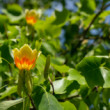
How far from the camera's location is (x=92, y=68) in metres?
1.13

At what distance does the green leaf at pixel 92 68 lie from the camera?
1.09 m

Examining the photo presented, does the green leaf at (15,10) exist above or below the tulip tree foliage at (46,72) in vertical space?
above

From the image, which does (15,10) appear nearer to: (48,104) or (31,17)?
(31,17)

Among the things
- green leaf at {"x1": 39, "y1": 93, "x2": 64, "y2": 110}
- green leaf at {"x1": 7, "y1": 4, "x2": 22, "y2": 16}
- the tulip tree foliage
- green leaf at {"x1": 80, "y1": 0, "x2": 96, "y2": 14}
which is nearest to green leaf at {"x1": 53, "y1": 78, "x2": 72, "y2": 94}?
the tulip tree foliage

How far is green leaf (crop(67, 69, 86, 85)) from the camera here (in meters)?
1.06

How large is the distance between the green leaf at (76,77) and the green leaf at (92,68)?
0.02 meters

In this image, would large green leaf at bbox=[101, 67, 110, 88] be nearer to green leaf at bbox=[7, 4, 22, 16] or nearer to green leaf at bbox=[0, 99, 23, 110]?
green leaf at bbox=[0, 99, 23, 110]

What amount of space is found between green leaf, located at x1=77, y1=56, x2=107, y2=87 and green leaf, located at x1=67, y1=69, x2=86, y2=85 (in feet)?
0.07

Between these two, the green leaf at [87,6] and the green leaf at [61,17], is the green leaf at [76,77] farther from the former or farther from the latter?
the green leaf at [87,6]

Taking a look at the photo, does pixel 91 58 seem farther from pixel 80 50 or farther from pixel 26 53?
pixel 80 50

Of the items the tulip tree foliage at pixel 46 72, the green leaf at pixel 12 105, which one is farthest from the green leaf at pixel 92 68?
the green leaf at pixel 12 105

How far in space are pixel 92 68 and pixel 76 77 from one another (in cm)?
12

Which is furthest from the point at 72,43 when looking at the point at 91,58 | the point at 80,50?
the point at 91,58

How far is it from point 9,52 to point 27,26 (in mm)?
518
